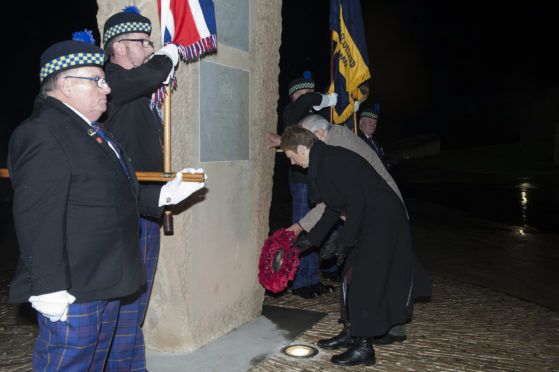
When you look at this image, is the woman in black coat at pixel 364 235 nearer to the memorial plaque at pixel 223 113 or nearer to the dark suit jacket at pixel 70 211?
the memorial plaque at pixel 223 113

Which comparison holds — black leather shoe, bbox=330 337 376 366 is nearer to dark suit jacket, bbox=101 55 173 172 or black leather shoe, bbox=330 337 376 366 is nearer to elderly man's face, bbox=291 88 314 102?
dark suit jacket, bbox=101 55 173 172

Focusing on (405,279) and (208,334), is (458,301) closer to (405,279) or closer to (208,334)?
(405,279)

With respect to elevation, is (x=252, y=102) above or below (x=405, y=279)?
above

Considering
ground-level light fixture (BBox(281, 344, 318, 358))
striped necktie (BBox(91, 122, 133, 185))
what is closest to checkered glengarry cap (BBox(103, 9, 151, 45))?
striped necktie (BBox(91, 122, 133, 185))

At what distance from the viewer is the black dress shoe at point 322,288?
487 centimetres

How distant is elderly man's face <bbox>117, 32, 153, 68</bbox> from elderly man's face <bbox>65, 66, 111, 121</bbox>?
61cm

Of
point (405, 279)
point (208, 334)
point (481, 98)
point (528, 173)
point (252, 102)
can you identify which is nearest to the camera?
point (405, 279)

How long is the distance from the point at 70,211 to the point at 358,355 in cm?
221

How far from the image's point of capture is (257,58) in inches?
155

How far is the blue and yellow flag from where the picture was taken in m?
5.33

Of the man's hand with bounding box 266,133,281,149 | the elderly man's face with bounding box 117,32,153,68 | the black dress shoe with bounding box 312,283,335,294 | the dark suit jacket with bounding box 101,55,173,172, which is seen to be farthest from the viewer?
the black dress shoe with bounding box 312,283,335,294

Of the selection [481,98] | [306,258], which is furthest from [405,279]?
[481,98]

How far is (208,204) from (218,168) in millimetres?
283

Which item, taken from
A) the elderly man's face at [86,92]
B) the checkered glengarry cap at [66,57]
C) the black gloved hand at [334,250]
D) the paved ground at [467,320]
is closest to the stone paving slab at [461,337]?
the paved ground at [467,320]
